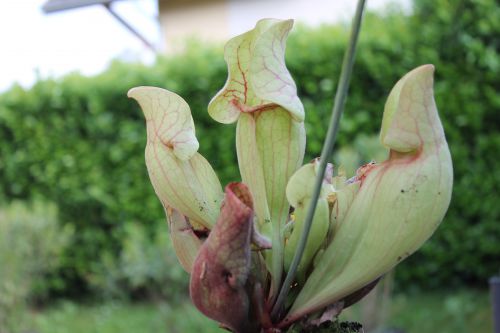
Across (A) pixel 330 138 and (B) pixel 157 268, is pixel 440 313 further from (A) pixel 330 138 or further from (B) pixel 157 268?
(A) pixel 330 138

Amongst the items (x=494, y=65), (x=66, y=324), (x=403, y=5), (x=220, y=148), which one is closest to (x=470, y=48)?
(x=494, y=65)

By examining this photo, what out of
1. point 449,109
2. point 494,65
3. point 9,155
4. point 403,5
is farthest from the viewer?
point 9,155

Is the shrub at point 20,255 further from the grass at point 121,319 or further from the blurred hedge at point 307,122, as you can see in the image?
the blurred hedge at point 307,122

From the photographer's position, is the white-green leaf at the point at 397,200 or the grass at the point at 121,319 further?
the grass at the point at 121,319

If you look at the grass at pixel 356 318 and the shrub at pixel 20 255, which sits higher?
the shrub at pixel 20 255

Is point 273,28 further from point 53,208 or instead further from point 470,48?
point 53,208

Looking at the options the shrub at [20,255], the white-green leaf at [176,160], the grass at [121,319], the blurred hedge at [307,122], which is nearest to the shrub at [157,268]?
the grass at [121,319]

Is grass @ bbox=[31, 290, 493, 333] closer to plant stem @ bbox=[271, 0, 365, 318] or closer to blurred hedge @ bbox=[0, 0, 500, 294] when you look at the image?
blurred hedge @ bbox=[0, 0, 500, 294]
